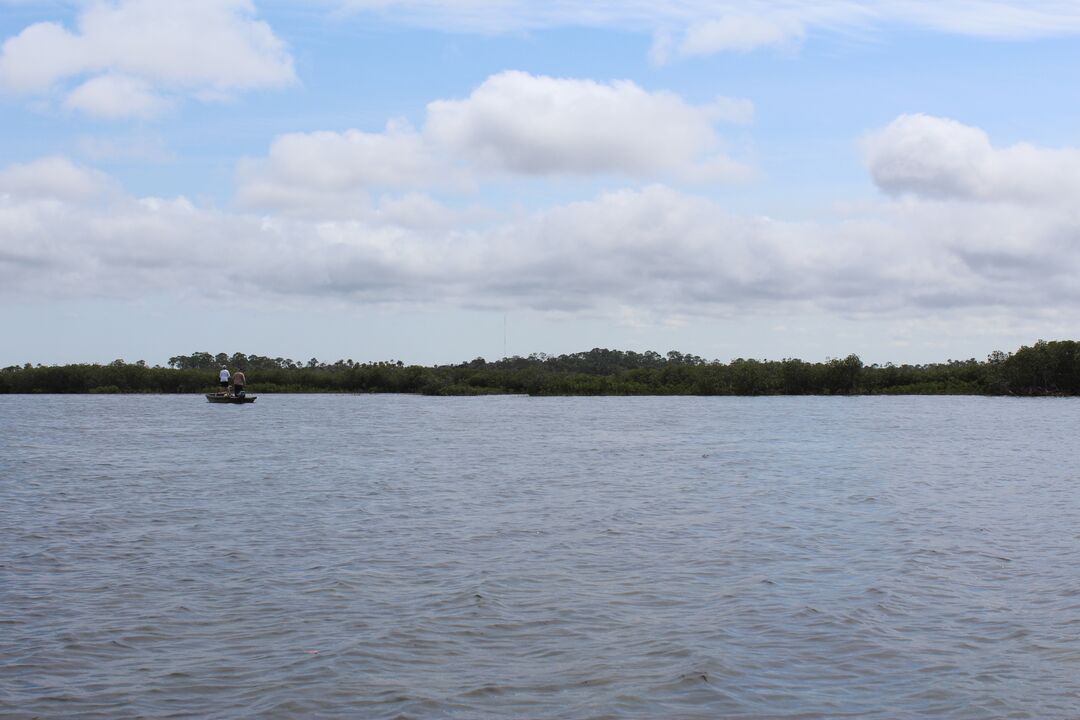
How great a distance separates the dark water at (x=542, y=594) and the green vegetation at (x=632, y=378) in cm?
9685

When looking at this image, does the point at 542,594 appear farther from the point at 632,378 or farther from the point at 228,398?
the point at 632,378

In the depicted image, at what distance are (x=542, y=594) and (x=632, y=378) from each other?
401ft

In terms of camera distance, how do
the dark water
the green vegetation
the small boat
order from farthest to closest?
1. the green vegetation
2. the small boat
3. the dark water

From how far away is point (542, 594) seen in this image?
12.4m

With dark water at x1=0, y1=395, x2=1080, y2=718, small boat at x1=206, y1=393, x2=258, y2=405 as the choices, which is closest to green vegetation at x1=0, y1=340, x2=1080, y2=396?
small boat at x1=206, y1=393, x2=258, y2=405

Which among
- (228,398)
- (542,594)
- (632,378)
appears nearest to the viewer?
(542,594)

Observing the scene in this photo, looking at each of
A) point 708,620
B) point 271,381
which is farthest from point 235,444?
point 271,381

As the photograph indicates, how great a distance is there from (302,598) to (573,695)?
4.88 m

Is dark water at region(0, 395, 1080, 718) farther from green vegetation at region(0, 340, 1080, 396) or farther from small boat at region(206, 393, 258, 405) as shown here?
green vegetation at region(0, 340, 1080, 396)

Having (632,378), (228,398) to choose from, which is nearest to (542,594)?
(228,398)

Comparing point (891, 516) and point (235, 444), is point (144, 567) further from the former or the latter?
point (235, 444)

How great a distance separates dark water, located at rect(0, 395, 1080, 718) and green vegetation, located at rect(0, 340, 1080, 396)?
9685 centimetres

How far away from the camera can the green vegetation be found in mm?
117812

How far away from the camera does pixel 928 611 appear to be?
1155 cm
